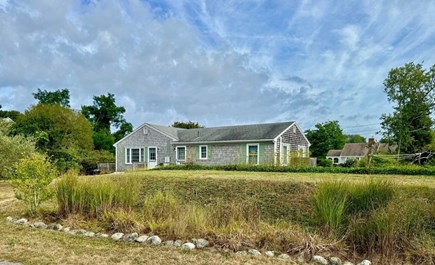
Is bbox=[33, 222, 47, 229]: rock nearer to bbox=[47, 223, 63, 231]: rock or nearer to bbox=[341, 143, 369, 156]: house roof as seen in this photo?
bbox=[47, 223, 63, 231]: rock

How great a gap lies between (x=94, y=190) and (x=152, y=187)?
2.57m

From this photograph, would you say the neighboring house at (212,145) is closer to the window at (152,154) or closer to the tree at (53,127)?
the window at (152,154)

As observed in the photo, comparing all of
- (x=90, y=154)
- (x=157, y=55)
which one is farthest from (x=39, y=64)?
(x=90, y=154)

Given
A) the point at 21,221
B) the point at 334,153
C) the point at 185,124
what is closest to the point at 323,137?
the point at 334,153

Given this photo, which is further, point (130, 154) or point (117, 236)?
point (130, 154)

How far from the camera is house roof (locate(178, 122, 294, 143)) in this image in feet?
75.9

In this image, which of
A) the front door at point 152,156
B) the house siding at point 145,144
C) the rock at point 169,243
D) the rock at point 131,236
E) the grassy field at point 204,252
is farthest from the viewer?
the front door at point 152,156

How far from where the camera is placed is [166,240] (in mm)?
5590

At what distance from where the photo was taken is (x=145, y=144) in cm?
2728

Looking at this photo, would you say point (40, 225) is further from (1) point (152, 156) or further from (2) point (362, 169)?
(1) point (152, 156)

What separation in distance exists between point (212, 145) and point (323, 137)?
86.6 ft

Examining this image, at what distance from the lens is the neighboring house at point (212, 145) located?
22.7 meters

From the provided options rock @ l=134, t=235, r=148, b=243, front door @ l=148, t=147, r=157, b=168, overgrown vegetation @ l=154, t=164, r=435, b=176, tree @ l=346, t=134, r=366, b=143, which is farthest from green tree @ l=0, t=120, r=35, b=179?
tree @ l=346, t=134, r=366, b=143

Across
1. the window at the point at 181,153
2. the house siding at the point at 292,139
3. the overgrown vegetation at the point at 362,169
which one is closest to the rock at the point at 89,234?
the overgrown vegetation at the point at 362,169
